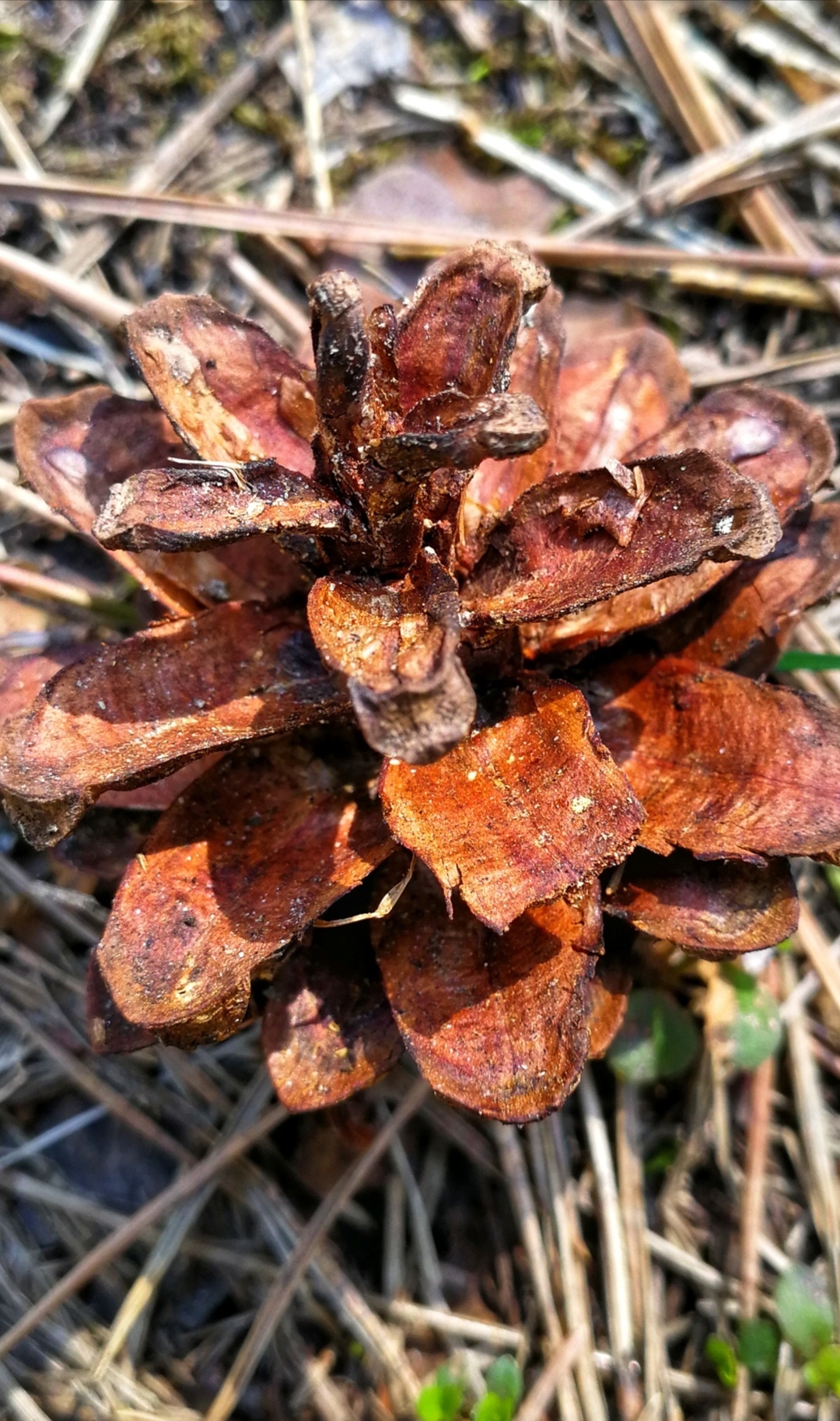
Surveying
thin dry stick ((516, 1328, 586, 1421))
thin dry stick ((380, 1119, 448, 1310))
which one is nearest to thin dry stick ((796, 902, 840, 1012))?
thin dry stick ((516, 1328, 586, 1421))

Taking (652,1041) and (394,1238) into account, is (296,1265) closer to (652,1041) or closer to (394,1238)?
(394,1238)

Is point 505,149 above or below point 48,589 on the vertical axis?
above

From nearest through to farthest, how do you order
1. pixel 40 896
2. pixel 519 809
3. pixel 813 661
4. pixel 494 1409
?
pixel 519 809 < pixel 494 1409 < pixel 813 661 < pixel 40 896

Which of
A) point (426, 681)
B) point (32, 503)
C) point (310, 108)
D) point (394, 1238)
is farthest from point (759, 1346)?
point (310, 108)

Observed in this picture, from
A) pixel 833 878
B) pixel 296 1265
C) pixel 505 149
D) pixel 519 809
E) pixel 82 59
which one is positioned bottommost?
pixel 296 1265

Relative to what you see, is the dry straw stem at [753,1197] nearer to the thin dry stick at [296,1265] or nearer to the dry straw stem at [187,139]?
the thin dry stick at [296,1265]

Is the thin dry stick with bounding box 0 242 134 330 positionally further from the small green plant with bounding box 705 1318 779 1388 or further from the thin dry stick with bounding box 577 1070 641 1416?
the small green plant with bounding box 705 1318 779 1388
